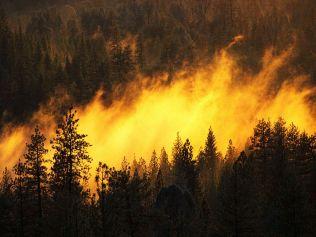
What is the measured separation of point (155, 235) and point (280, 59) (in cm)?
11306

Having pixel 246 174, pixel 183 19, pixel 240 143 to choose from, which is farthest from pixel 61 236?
pixel 183 19

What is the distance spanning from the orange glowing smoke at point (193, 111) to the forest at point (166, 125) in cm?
165

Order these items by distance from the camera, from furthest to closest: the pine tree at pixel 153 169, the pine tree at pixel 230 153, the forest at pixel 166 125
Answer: the pine tree at pixel 230 153
the pine tree at pixel 153 169
the forest at pixel 166 125

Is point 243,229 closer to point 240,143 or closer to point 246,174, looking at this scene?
point 246,174

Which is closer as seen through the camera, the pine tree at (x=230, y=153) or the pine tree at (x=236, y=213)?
the pine tree at (x=236, y=213)

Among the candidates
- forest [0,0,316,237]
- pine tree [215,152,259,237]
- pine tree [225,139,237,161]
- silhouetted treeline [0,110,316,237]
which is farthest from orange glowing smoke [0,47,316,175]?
pine tree [215,152,259,237]

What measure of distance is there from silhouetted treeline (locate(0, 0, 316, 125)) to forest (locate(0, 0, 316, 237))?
367 mm

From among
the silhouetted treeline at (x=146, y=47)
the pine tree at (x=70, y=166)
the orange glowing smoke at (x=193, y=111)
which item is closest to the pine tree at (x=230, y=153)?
the orange glowing smoke at (x=193, y=111)

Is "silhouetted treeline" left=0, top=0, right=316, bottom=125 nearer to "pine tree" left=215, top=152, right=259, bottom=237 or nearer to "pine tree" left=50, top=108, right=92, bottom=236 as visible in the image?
"pine tree" left=215, top=152, right=259, bottom=237

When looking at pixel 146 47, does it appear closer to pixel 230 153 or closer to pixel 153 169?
pixel 153 169

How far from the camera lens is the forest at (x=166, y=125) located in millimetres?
40344

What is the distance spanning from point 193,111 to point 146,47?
110 feet

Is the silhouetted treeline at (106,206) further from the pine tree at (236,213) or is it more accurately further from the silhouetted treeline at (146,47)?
the silhouetted treeline at (146,47)

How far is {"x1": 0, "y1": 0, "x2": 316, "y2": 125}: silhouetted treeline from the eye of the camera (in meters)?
147
